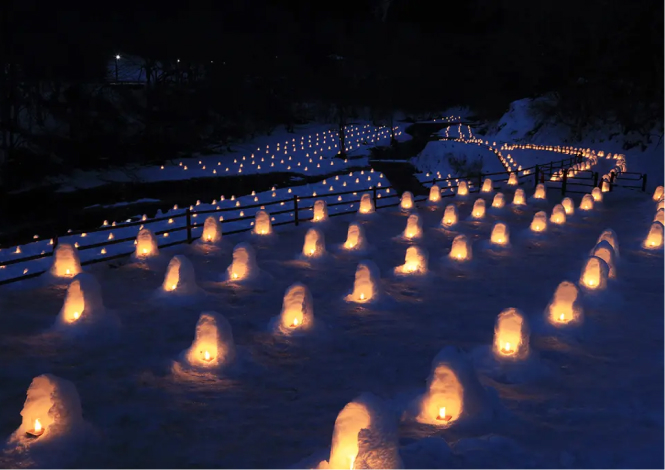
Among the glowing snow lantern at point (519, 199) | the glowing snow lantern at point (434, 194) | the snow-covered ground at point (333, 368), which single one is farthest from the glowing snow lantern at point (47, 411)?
the glowing snow lantern at point (519, 199)

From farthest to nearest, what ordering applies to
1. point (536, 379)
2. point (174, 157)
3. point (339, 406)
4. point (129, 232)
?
1. point (174, 157)
2. point (129, 232)
3. point (536, 379)
4. point (339, 406)

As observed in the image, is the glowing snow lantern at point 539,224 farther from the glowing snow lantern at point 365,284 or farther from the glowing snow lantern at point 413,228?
the glowing snow lantern at point 365,284

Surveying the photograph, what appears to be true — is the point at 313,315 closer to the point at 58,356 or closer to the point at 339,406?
the point at 339,406

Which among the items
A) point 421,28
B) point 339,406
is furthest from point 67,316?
point 421,28

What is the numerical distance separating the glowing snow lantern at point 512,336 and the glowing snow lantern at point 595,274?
3.69 metres

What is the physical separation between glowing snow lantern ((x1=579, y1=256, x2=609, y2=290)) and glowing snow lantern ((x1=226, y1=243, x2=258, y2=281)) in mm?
6581

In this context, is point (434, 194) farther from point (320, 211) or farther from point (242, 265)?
point (242, 265)

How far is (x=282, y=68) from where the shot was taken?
67.0 metres

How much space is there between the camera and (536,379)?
7793mm

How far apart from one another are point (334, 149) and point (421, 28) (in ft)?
118

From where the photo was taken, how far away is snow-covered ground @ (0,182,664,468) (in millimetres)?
6109

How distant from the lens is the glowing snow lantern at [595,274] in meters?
11.2

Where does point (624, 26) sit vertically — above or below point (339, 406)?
above

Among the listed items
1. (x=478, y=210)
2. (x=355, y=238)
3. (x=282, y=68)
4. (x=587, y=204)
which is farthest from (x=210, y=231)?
(x=282, y=68)
